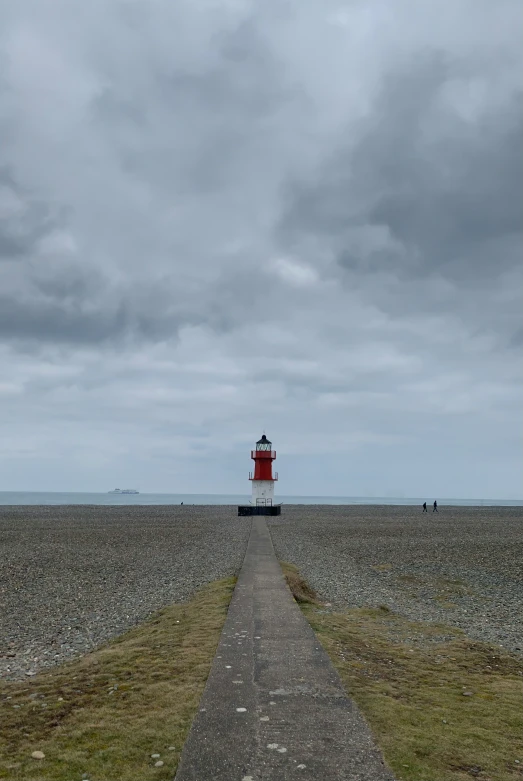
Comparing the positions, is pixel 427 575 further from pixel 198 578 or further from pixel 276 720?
pixel 276 720

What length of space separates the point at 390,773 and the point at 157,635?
6.30 meters

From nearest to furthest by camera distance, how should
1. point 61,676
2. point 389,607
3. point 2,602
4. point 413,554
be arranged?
point 61,676, point 389,607, point 2,602, point 413,554

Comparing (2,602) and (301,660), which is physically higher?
(301,660)

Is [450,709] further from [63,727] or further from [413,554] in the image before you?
[413,554]

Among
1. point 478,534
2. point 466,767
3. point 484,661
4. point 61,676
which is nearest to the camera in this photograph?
point 466,767

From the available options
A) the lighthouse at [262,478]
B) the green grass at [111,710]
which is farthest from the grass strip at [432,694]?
the lighthouse at [262,478]

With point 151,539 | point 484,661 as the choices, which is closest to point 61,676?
point 484,661

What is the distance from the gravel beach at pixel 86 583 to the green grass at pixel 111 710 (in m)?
1.46

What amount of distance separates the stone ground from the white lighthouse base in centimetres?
2084

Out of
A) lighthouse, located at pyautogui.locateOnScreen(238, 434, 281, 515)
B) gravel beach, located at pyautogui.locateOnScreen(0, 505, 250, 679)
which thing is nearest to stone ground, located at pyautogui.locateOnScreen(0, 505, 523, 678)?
gravel beach, located at pyautogui.locateOnScreen(0, 505, 250, 679)

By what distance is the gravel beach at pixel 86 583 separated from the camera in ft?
35.4

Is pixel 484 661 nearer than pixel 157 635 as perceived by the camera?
Yes

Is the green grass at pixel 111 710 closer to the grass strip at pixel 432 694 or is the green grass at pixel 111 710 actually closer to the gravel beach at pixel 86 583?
the gravel beach at pixel 86 583

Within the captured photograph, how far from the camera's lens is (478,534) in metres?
35.9
